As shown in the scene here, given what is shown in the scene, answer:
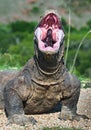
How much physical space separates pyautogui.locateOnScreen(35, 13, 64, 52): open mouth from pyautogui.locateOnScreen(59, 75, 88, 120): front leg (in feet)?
2.13

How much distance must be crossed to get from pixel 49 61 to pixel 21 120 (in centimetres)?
77

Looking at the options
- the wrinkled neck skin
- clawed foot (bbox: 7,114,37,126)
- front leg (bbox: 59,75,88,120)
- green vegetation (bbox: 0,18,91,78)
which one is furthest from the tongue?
green vegetation (bbox: 0,18,91,78)

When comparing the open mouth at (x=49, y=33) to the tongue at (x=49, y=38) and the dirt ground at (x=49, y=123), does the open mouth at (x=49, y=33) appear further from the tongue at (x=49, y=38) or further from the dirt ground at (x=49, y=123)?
the dirt ground at (x=49, y=123)

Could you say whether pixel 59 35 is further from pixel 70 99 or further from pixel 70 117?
pixel 70 117

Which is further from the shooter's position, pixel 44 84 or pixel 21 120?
pixel 44 84

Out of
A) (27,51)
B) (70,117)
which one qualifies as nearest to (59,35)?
(70,117)

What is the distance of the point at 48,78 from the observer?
7.99m

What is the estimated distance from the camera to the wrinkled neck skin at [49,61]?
7.68 metres

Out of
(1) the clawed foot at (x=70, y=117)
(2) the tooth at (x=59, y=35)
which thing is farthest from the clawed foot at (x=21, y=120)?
(2) the tooth at (x=59, y=35)

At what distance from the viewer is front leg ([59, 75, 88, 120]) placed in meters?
8.13

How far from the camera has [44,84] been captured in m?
7.98

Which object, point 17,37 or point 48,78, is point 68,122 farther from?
point 17,37

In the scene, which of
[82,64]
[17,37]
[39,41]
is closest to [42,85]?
[39,41]

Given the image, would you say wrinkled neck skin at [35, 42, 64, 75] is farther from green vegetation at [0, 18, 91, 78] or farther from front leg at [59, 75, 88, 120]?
green vegetation at [0, 18, 91, 78]
